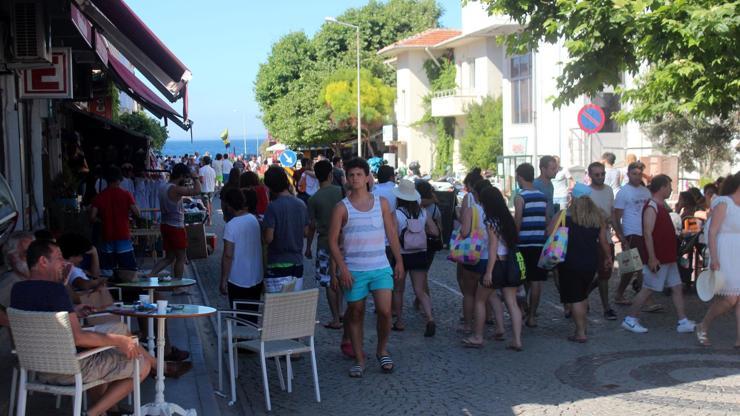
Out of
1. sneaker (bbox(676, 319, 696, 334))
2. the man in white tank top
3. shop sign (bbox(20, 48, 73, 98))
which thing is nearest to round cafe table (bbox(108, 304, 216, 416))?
the man in white tank top

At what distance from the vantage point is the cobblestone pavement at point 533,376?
727cm

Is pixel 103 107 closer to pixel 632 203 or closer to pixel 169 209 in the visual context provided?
pixel 169 209

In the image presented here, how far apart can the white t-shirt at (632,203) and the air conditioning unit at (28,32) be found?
6832 millimetres

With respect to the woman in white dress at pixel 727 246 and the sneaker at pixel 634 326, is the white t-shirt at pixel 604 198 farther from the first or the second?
the woman in white dress at pixel 727 246

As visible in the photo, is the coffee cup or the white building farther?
the white building

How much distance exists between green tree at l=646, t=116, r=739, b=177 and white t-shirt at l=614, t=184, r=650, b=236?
11.9 meters

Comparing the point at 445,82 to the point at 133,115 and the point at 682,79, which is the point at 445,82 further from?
the point at 682,79

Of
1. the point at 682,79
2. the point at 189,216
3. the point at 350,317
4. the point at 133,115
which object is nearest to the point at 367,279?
the point at 350,317

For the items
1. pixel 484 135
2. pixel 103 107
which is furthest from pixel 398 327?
pixel 484 135

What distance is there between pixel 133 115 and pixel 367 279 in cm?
2851

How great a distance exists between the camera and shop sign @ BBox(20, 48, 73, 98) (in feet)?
36.5

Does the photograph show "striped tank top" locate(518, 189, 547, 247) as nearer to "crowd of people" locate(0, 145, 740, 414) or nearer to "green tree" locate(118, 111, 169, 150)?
"crowd of people" locate(0, 145, 740, 414)

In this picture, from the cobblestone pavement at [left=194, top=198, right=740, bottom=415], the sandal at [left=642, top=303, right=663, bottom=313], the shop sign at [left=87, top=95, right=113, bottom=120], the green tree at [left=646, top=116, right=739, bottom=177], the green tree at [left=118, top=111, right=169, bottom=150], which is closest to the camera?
the cobblestone pavement at [left=194, top=198, right=740, bottom=415]

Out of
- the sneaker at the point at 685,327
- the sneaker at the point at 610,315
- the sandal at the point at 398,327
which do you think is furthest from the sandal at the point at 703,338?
the sandal at the point at 398,327
